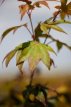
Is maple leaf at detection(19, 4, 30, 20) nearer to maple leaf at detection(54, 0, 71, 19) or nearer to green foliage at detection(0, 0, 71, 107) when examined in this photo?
green foliage at detection(0, 0, 71, 107)

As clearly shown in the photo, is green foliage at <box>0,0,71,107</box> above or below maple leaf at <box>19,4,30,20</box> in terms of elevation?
below

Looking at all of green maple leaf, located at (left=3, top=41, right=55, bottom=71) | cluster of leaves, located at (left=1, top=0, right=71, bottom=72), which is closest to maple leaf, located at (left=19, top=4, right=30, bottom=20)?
cluster of leaves, located at (left=1, top=0, right=71, bottom=72)

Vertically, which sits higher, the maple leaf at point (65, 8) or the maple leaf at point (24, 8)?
the maple leaf at point (24, 8)

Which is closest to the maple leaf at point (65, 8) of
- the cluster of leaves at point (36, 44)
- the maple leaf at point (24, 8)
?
the cluster of leaves at point (36, 44)

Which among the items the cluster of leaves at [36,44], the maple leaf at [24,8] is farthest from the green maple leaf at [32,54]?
the maple leaf at [24,8]

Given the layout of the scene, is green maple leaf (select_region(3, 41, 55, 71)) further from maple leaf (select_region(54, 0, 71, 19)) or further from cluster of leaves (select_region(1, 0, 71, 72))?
maple leaf (select_region(54, 0, 71, 19))

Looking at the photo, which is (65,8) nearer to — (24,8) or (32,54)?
(24,8)

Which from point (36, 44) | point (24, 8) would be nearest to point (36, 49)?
point (36, 44)

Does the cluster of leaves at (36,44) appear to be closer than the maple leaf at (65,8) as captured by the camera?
Yes

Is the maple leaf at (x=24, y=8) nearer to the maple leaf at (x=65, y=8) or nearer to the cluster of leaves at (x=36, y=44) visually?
the cluster of leaves at (x=36, y=44)

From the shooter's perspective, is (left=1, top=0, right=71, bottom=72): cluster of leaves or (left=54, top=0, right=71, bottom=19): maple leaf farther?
(left=54, top=0, right=71, bottom=19): maple leaf

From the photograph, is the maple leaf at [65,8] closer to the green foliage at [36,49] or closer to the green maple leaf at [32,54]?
the green foliage at [36,49]
